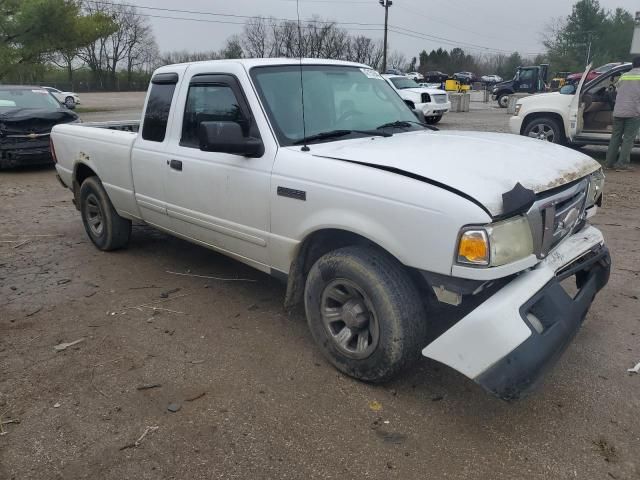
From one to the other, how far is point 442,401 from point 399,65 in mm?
76038

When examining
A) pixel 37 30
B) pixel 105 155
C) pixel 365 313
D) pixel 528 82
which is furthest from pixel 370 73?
pixel 528 82

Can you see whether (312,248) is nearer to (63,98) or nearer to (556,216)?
(556,216)

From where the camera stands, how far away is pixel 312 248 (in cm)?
343

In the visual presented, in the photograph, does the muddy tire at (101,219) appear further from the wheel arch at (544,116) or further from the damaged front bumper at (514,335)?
the wheel arch at (544,116)

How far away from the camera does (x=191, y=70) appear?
4230 millimetres

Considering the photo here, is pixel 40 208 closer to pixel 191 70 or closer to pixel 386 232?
pixel 191 70

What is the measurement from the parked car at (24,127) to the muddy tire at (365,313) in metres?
9.58

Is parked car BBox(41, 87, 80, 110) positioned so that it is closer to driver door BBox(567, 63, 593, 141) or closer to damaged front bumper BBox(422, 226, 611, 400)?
driver door BBox(567, 63, 593, 141)

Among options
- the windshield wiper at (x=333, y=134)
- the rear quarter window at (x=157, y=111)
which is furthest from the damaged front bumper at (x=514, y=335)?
the rear quarter window at (x=157, y=111)

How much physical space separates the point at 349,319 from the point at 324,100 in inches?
65.4

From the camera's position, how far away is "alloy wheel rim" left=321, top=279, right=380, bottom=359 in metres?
3.05

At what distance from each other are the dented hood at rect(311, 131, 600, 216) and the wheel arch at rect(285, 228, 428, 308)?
45 centimetres

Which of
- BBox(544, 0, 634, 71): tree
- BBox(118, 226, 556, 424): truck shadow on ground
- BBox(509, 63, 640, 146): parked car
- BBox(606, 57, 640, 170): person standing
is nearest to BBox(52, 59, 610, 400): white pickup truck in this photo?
BBox(118, 226, 556, 424): truck shadow on ground

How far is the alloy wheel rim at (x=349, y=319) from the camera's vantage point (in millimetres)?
3055
